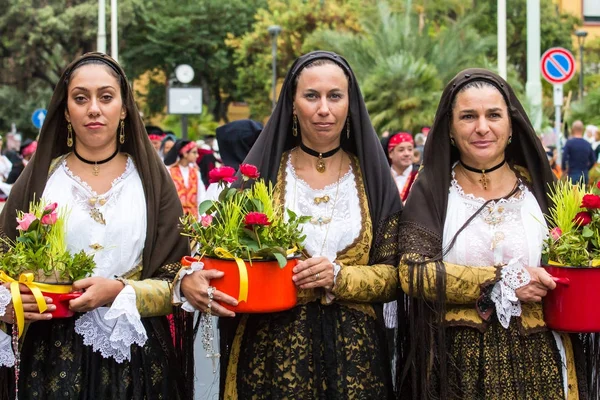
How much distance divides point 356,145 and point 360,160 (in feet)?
0.25

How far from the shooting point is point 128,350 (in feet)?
12.9

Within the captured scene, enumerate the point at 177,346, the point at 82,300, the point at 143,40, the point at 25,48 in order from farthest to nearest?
the point at 143,40
the point at 25,48
the point at 177,346
the point at 82,300

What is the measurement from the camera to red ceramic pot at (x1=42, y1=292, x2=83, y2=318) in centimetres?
369

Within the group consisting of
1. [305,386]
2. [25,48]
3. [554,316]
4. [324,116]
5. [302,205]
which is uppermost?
[25,48]

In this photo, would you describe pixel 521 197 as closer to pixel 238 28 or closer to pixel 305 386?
pixel 305 386

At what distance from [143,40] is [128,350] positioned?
3961 cm

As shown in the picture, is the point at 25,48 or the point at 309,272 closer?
the point at 309,272

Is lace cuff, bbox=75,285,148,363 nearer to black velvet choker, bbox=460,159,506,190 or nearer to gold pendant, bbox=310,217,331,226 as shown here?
gold pendant, bbox=310,217,331,226

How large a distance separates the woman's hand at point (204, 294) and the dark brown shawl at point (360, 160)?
0.41m

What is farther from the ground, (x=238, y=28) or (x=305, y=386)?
(x=238, y=28)

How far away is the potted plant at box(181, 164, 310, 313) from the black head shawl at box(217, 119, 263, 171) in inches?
162

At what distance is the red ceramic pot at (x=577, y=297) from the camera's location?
3750 mm

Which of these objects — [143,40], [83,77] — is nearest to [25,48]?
[143,40]

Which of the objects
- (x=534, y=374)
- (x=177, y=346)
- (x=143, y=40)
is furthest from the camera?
(x=143, y=40)
